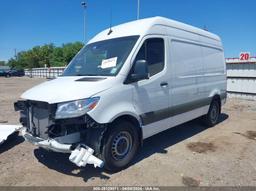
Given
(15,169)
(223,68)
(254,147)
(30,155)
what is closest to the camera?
(15,169)

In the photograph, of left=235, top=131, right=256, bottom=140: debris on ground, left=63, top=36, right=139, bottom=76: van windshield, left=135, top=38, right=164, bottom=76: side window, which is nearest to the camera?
left=63, top=36, right=139, bottom=76: van windshield

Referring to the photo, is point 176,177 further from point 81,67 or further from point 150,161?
point 81,67

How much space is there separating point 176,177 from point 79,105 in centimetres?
200

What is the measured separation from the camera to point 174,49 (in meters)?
5.09

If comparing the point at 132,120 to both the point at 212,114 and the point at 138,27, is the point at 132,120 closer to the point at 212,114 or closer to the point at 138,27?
the point at 138,27

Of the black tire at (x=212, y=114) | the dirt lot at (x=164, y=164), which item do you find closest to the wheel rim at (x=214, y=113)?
the black tire at (x=212, y=114)

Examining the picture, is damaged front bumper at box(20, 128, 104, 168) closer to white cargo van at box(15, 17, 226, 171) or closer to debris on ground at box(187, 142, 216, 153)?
white cargo van at box(15, 17, 226, 171)

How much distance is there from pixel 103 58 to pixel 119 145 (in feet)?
5.47

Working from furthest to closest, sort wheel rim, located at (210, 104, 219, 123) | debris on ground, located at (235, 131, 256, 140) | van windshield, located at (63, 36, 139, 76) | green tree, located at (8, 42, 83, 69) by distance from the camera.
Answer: green tree, located at (8, 42, 83, 69) < wheel rim, located at (210, 104, 219, 123) < debris on ground, located at (235, 131, 256, 140) < van windshield, located at (63, 36, 139, 76)

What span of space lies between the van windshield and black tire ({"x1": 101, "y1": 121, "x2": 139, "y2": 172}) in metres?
0.96

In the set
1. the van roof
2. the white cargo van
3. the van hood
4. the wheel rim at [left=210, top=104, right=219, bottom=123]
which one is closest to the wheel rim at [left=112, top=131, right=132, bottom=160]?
the white cargo van

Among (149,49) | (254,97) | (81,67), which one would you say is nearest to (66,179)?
(81,67)

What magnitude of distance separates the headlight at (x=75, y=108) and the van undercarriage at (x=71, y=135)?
0.08 m

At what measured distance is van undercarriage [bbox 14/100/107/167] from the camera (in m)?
3.46
